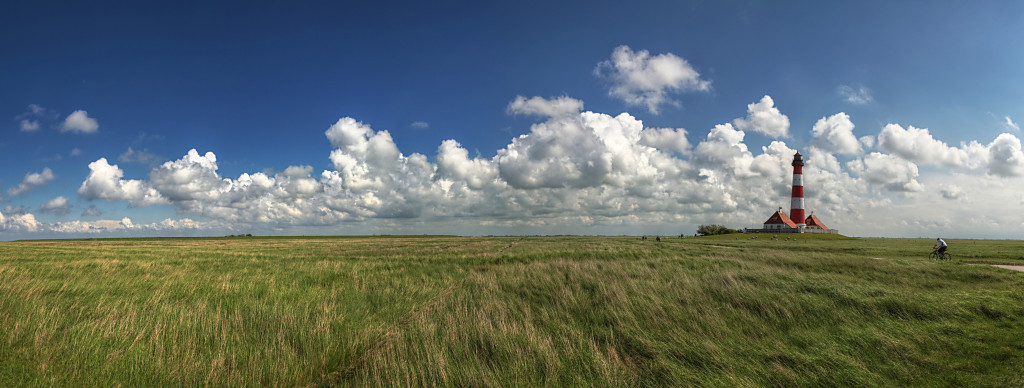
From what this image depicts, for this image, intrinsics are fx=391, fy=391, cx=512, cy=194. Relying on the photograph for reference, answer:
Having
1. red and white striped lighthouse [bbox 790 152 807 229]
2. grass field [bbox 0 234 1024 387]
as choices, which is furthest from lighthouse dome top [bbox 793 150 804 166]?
grass field [bbox 0 234 1024 387]

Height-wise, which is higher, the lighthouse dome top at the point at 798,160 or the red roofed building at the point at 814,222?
the lighthouse dome top at the point at 798,160

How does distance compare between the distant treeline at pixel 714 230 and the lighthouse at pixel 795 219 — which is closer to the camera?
the lighthouse at pixel 795 219

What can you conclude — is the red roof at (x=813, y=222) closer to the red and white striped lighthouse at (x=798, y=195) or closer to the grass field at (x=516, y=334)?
the red and white striped lighthouse at (x=798, y=195)

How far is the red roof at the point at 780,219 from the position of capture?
319ft

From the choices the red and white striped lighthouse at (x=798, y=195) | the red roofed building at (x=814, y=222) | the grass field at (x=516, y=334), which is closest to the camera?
the grass field at (x=516, y=334)

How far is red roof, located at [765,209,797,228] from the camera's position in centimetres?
9725

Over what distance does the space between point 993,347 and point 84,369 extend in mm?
16217

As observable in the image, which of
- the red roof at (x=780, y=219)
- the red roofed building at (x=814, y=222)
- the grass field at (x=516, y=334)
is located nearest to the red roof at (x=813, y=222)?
the red roofed building at (x=814, y=222)

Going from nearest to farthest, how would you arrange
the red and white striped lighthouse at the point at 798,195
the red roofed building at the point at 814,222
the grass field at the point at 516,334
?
the grass field at the point at 516,334
the red and white striped lighthouse at the point at 798,195
the red roofed building at the point at 814,222

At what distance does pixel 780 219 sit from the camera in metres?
99.3

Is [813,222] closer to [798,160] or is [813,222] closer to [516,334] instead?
[798,160]

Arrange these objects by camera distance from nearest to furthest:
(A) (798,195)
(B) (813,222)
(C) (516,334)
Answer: (C) (516,334)
(A) (798,195)
(B) (813,222)

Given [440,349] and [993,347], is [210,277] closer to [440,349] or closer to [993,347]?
[440,349]

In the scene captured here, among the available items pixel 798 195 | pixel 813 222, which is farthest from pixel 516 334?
pixel 813 222
